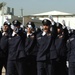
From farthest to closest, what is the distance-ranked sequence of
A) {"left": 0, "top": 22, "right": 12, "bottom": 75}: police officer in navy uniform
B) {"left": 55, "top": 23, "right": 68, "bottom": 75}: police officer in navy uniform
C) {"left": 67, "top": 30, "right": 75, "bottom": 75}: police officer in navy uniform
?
{"left": 0, "top": 22, "right": 12, "bottom": 75}: police officer in navy uniform < {"left": 55, "top": 23, "right": 68, "bottom": 75}: police officer in navy uniform < {"left": 67, "top": 30, "right": 75, "bottom": 75}: police officer in navy uniform

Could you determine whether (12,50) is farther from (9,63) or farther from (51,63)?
(51,63)

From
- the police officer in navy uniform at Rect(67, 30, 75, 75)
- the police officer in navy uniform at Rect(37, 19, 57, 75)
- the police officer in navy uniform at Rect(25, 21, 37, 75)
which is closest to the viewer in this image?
the police officer in navy uniform at Rect(67, 30, 75, 75)

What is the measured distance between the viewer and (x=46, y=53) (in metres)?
8.78

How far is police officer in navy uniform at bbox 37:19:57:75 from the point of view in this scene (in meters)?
8.74

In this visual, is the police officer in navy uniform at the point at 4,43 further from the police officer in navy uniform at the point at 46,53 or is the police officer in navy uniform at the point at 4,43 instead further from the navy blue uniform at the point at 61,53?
the navy blue uniform at the point at 61,53

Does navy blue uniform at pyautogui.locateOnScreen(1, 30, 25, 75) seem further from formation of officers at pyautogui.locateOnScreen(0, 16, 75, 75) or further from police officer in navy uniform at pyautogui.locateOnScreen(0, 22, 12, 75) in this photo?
police officer in navy uniform at pyautogui.locateOnScreen(0, 22, 12, 75)

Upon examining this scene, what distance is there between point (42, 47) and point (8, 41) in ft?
3.23

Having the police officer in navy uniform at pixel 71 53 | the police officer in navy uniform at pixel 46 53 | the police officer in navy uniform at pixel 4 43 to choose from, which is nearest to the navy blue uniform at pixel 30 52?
the police officer in navy uniform at pixel 46 53

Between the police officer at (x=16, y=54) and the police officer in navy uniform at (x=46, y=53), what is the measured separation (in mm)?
501

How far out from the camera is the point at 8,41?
9195 millimetres

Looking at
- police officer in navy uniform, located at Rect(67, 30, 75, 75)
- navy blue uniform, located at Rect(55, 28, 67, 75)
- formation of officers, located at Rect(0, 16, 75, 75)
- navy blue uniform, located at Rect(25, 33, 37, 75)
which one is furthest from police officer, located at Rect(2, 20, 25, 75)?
police officer in navy uniform, located at Rect(67, 30, 75, 75)

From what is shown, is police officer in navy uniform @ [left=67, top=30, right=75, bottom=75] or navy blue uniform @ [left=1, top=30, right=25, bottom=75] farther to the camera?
navy blue uniform @ [left=1, top=30, right=25, bottom=75]

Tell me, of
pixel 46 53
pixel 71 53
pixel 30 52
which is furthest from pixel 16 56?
pixel 71 53

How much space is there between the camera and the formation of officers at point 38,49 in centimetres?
877
